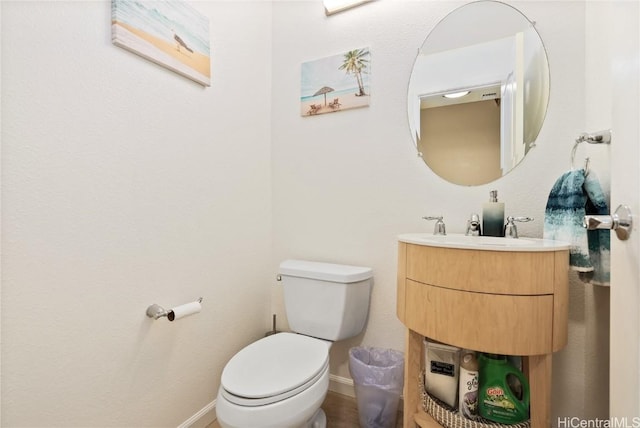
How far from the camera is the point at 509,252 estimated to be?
873 millimetres

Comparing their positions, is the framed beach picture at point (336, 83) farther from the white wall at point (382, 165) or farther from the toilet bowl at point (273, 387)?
the toilet bowl at point (273, 387)

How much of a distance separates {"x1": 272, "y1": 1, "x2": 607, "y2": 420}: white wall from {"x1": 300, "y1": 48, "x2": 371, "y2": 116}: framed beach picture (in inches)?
1.6

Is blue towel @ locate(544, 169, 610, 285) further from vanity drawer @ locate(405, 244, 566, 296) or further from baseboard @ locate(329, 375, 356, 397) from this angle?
baseboard @ locate(329, 375, 356, 397)

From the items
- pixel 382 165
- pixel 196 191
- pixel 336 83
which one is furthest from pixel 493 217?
pixel 196 191

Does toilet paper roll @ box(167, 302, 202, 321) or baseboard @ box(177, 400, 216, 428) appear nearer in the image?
toilet paper roll @ box(167, 302, 202, 321)

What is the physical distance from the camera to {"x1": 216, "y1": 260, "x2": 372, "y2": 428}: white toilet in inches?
37.2

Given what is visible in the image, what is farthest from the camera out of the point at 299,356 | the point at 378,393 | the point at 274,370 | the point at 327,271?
the point at 327,271

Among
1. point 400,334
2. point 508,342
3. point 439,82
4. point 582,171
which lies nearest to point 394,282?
point 400,334

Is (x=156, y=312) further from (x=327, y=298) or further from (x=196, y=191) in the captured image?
(x=327, y=298)

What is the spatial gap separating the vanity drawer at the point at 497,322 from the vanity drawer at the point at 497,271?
23 millimetres

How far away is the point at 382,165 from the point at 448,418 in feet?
3.51

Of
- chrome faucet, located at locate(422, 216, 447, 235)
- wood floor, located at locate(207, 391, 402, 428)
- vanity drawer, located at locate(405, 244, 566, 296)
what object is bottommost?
wood floor, located at locate(207, 391, 402, 428)

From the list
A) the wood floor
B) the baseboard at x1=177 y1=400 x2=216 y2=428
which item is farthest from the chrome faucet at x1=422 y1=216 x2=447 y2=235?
the baseboard at x1=177 y1=400 x2=216 y2=428

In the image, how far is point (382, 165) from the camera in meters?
1.51
